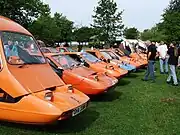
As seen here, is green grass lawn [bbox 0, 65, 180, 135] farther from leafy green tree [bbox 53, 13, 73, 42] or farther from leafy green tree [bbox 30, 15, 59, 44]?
leafy green tree [bbox 53, 13, 73, 42]

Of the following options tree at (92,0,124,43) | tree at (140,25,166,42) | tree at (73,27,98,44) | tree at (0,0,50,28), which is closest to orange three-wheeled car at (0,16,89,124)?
tree at (140,25,166,42)

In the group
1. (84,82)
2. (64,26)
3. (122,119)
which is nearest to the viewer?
(122,119)

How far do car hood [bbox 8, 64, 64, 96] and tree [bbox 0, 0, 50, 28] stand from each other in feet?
115

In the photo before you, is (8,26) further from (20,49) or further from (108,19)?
(108,19)

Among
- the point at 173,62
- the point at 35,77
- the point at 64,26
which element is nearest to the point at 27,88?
the point at 35,77

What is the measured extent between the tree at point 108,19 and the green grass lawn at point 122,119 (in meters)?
54.0

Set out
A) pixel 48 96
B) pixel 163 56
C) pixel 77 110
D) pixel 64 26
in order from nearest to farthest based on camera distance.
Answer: pixel 48 96
pixel 77 110
pixel 163 56
pixel 64 26

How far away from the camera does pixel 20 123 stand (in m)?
6.14

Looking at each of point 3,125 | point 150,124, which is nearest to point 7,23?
point 3,125

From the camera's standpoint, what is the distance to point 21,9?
4575 cm

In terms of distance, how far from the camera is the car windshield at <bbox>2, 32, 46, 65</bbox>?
6822 mm

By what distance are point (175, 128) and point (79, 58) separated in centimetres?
554

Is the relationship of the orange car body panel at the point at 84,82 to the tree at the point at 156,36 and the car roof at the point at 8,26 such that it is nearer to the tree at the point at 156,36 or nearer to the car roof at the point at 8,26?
the car roof at the point at 8,26

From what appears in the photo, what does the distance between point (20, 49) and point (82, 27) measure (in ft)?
246
